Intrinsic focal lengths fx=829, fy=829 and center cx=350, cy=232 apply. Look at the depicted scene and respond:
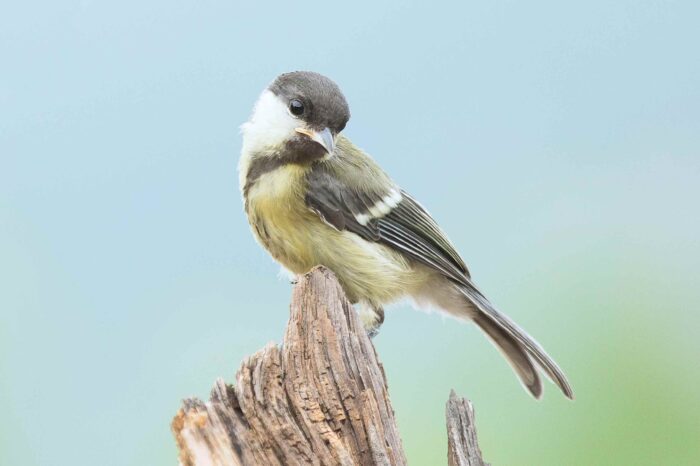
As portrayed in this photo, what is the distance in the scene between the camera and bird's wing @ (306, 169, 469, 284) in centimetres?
266

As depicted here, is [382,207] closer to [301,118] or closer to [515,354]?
[301,118]

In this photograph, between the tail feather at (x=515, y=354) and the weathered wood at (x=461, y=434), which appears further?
the tail feather at (x=515, y=354)

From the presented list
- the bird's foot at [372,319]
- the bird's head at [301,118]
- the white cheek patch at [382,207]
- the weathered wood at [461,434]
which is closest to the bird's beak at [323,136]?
the bird's head at [301,118]

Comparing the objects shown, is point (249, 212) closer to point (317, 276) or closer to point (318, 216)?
point (318, 216)

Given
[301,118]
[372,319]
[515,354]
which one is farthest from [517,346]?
[301,118]

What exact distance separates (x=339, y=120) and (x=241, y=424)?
1.10 meters

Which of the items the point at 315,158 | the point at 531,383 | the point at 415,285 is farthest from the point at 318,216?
the point at 531,383

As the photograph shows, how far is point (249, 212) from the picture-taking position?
2.74 meters

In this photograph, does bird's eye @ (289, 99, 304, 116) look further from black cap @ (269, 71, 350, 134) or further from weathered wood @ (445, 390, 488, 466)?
weathered wood @ (445, 390, 488, 466)

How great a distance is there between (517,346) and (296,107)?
1122 millimetres

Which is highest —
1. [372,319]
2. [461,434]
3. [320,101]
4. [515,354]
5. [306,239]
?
[320,101]

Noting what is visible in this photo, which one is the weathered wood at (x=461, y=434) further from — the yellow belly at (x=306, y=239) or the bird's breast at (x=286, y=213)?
the bird's breast at (x=286, y=213)

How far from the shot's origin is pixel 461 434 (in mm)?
2088

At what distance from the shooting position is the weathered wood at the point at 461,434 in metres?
2.06
